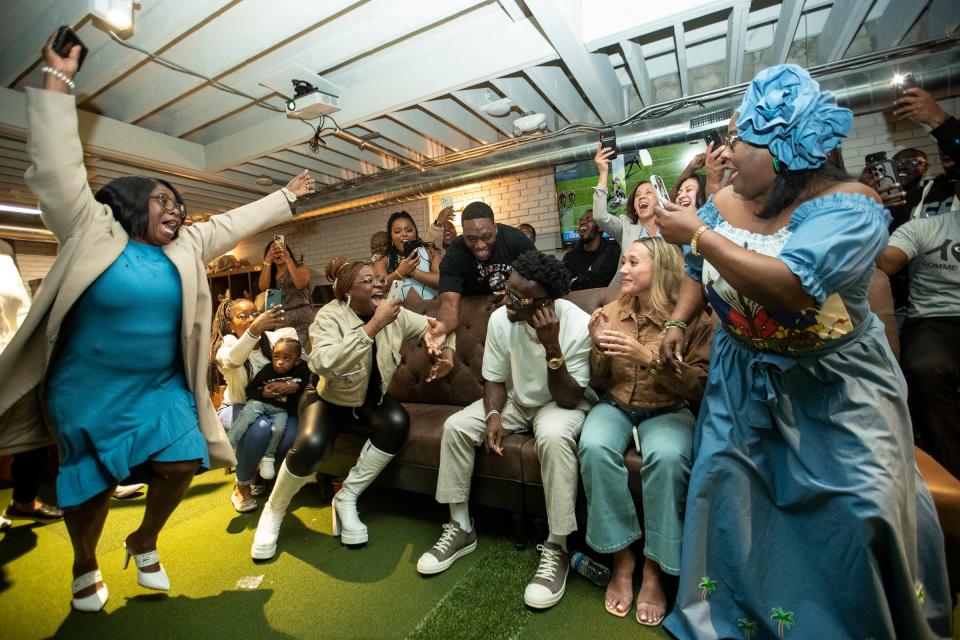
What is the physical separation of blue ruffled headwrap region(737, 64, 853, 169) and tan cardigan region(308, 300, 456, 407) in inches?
76.5

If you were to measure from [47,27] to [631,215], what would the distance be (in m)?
5.02

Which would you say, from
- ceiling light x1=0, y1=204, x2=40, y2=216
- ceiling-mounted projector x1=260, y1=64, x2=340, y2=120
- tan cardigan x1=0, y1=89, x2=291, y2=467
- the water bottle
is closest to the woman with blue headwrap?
the water bottle

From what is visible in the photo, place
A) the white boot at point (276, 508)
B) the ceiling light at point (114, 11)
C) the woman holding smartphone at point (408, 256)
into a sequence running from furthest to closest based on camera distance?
the woman holding smartphone at point (408, 256), the ceiling light at point (114, 11), the white boot at point (276, 508)

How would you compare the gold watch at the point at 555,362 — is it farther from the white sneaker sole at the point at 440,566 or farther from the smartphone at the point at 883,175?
the smartphone at the point at 883,175

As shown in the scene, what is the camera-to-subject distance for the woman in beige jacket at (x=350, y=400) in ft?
7.79

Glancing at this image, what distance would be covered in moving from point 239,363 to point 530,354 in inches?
85.9

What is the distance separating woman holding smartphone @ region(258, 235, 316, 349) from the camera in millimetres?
4406

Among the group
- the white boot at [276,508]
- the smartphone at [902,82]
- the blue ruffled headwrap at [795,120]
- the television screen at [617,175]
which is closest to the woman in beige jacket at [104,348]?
the white boot at [276,508]

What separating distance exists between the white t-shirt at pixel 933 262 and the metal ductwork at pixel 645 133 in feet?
8.61

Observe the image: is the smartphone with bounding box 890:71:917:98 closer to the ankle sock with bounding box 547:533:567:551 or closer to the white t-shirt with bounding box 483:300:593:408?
the white t-shirt with bounding box 483:300:593:408

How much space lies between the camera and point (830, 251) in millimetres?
1106

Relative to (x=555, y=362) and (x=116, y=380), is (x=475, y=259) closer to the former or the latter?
(x=555, y=362)

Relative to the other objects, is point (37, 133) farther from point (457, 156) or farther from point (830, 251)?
point (457, 156)

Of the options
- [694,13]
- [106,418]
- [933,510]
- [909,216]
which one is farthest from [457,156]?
[933,510]
